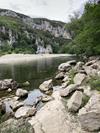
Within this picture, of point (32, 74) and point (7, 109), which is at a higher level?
point (7, 109)

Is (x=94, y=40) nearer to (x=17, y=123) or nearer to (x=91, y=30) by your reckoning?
(x=91, y=30)

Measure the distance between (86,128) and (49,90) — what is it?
13042mm

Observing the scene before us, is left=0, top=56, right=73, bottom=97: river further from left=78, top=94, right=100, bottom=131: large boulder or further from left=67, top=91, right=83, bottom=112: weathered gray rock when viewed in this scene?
left=78, top=94, right=100, bottom=131: large boulder

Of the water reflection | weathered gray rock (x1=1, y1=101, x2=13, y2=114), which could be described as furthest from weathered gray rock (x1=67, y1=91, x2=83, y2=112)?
the water reflection

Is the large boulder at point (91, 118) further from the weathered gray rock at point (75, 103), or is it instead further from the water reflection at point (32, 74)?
the water reflection at point (32, 74)

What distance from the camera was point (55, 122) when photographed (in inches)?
521

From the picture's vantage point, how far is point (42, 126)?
13.2 metres

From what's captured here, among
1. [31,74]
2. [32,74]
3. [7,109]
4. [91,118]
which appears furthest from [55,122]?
[31,74]

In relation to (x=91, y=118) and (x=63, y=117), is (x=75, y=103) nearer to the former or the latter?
(x=63, y=117)

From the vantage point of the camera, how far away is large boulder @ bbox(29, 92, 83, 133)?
12469 mm

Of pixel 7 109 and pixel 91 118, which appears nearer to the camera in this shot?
pixel 91 118

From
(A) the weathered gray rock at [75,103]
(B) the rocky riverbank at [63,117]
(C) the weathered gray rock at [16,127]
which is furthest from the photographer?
(A) the weathered gray rock at [75,103]

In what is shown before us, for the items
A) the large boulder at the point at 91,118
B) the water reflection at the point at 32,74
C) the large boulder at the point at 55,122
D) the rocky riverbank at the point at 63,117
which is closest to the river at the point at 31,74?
the water reflection at the point at 32,74

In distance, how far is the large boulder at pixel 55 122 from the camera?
12.5 meters
